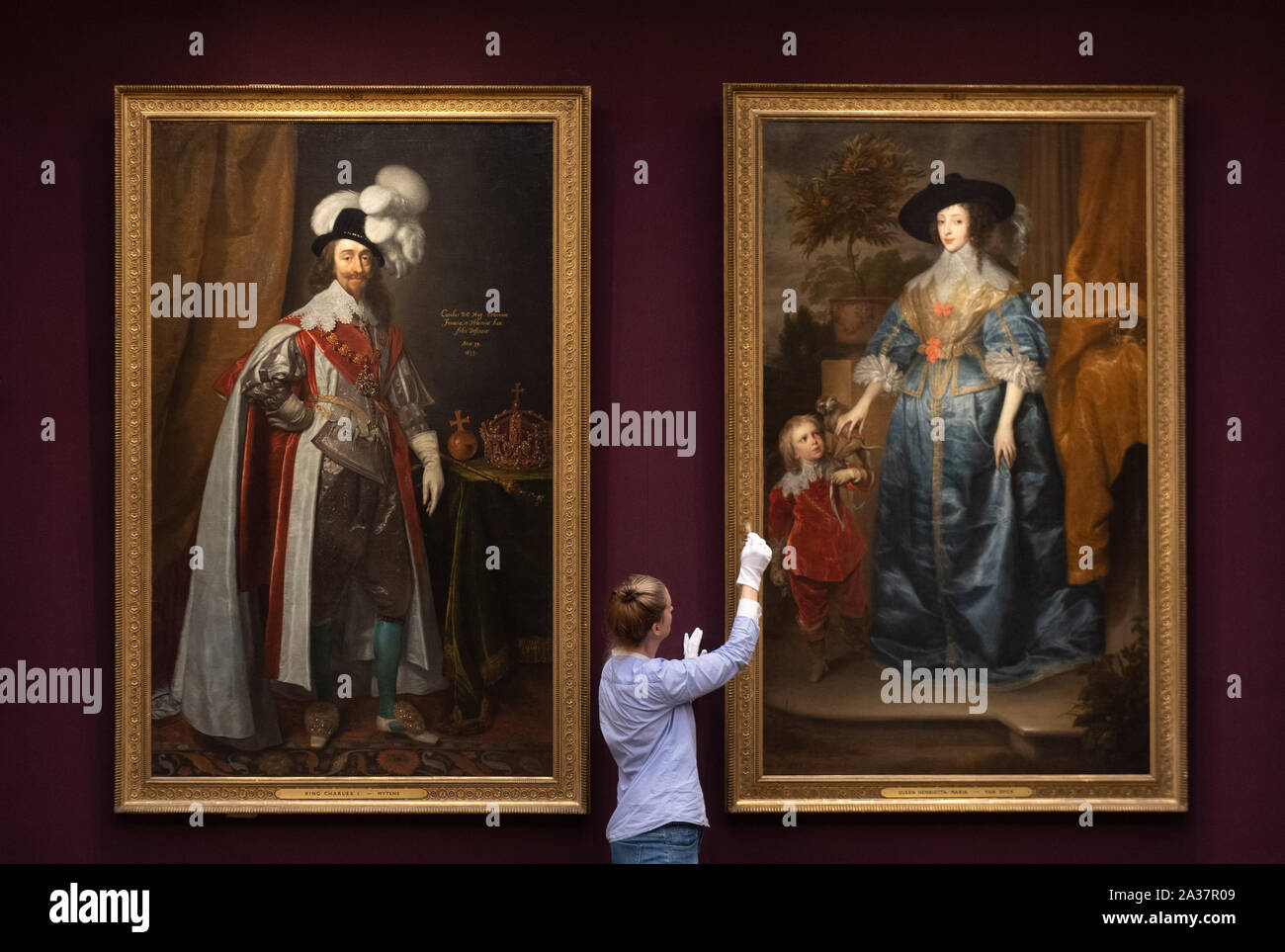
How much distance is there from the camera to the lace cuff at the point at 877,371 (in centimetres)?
482

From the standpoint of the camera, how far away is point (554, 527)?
15.7 feet

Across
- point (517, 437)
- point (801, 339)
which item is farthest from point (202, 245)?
point (801, 339)

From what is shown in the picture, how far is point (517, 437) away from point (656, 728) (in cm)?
147

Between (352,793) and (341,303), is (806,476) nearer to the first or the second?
(341,303)

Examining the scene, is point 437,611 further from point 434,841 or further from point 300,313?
point 300,313

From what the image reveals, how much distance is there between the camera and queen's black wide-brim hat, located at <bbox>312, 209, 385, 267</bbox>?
4797mm

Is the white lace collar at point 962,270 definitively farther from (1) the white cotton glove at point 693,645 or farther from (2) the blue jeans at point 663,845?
(2) the blue jeans at point 663,845

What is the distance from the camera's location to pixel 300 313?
4.80 metres

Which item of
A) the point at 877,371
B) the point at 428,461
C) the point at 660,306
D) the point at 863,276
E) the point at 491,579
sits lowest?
the point at 491,579

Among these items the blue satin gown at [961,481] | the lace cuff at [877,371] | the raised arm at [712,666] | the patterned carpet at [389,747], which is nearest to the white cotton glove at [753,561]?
the raised arm at [712,666]

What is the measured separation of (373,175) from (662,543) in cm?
203

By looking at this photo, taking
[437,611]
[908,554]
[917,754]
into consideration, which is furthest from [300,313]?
[917,754]

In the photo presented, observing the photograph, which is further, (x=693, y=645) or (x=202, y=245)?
(x=202, y=245)

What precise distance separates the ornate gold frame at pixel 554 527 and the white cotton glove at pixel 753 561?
A: 75 cm
